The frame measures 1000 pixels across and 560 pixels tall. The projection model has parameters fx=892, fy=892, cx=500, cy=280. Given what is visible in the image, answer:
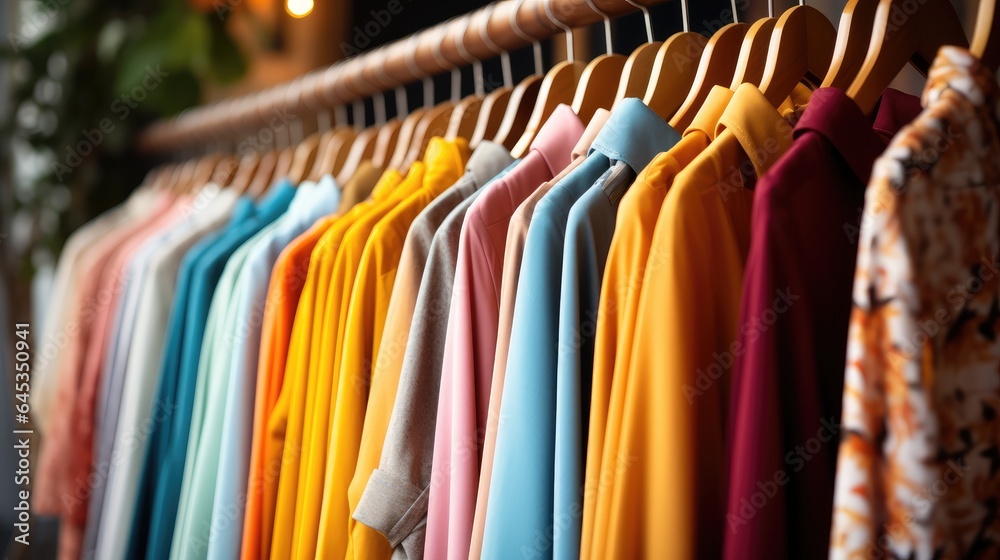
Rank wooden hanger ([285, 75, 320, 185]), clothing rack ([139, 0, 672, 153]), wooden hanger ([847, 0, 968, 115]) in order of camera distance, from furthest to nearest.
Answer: wooden hanger ([285, 75, 320, 185]), clothing rack ([139, 0, 672, 153]), wooden hanger ([847, 0, 968, 115])

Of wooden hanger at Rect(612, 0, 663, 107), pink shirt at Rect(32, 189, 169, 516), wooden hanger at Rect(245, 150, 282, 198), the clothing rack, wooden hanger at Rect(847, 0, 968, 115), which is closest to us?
wooden hanger at Rect(847, 0, 968, 115)

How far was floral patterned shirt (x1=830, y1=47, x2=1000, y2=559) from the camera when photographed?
0.56m

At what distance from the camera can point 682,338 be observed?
73 centimetres

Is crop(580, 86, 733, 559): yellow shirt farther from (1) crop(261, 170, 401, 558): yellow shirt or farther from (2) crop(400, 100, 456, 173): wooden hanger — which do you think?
(2) crop(400, 100, 456, 173): wooden hanger

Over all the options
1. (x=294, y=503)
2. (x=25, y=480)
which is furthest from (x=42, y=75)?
(x=294, y=503)

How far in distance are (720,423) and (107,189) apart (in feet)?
7.74

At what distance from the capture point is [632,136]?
902 millimetres

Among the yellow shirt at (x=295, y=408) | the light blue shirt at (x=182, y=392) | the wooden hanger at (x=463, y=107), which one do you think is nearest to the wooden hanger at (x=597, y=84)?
the wooden hanger at (x=463, y=107)

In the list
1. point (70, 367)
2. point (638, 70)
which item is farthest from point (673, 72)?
point (70, 367)

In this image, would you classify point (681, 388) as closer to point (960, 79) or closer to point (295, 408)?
point (960, 79)

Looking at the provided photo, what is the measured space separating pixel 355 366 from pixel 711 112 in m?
0.50

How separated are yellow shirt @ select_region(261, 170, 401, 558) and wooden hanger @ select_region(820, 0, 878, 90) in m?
0.60

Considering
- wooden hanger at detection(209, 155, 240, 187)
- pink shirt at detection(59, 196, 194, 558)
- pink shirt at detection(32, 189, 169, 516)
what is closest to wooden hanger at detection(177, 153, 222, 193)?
wooden hanger at detection(209, 155, 240, 187)

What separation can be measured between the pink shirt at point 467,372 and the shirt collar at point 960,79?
0.45 m
